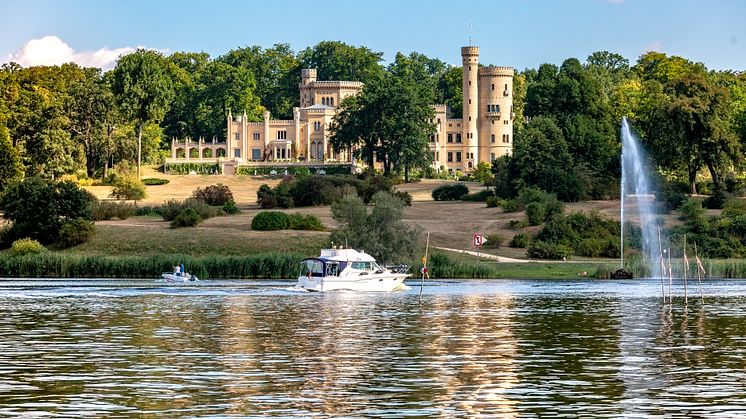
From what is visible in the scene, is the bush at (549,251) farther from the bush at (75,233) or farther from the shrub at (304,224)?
the bush at (75,233)

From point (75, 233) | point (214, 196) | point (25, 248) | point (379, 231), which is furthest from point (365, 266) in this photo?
point (214, 196)

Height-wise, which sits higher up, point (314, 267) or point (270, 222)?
point (270, 222)

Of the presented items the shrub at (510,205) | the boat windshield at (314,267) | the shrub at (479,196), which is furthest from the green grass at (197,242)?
the shrub at (479,196)

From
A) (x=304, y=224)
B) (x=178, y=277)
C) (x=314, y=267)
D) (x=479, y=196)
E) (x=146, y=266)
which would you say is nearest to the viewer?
(x=314, y=267)

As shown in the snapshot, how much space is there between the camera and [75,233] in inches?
4058

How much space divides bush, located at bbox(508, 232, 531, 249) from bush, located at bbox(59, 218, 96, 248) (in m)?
31.4

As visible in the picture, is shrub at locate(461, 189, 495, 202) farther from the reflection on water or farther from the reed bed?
the reflection on water

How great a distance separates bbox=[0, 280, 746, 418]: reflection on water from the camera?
3200 centimetres

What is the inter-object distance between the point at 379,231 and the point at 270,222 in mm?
21857

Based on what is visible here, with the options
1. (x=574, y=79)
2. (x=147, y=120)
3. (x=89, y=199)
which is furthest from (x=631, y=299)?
(x=147, y=120)

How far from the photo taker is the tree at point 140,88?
167 meters

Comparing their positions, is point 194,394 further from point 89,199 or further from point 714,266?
A: point 89,199

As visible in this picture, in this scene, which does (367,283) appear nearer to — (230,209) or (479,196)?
(230,209)

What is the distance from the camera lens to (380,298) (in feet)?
233
